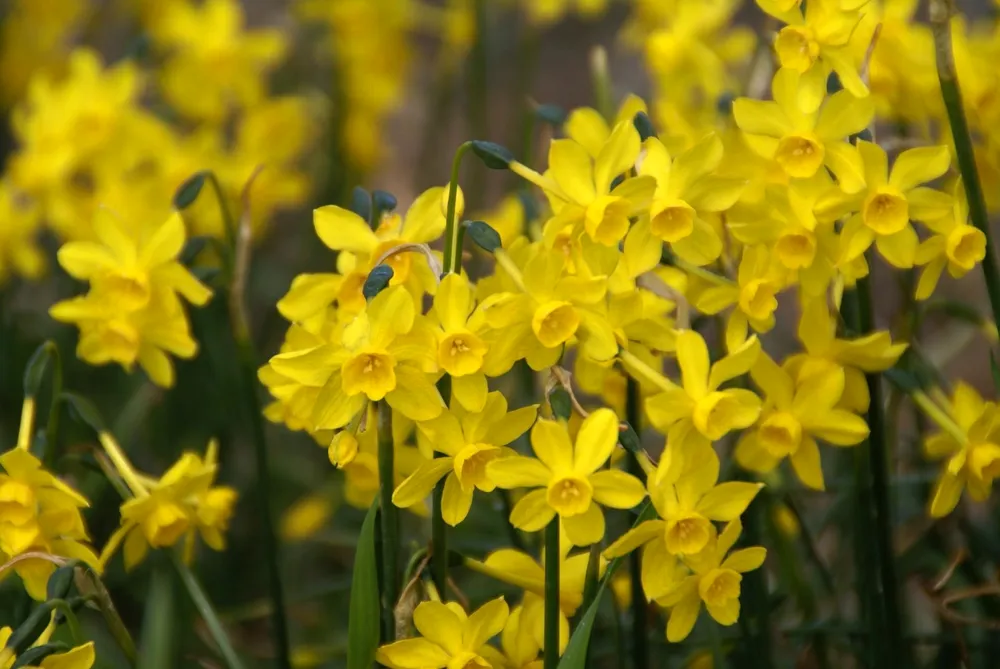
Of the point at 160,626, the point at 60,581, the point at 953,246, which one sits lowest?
the point at 160,626

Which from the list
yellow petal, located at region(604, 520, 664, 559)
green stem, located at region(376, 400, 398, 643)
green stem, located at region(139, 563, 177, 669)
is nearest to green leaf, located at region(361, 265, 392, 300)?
green stem, located at region(376, 400, 398, 643)

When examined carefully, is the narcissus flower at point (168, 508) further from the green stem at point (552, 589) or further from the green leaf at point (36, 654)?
the green stem at point (552, 589)

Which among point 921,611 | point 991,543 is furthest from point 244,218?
point 921,611

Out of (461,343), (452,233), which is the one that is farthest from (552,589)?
(452,233)

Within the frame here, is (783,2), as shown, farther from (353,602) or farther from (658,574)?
(353,602)

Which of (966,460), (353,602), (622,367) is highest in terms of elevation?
(622,367)

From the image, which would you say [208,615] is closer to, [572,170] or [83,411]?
[83,411]
